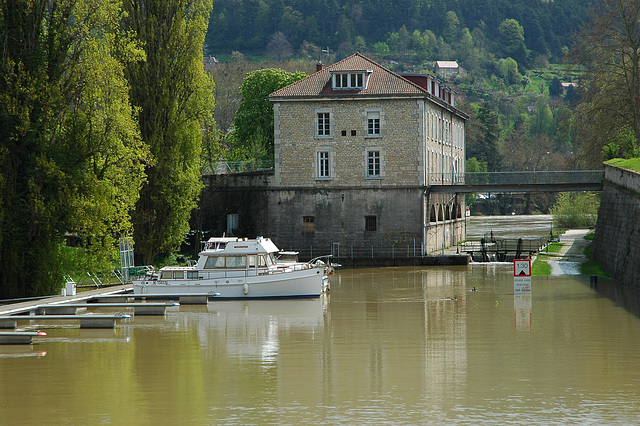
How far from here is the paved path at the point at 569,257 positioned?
44.0 m

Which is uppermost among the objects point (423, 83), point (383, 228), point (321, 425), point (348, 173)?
point (423, 83)

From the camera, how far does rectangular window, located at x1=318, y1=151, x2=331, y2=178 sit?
5297cm

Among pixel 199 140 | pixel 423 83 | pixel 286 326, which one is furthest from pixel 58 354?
pixel 423 83

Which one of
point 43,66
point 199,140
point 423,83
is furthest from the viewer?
point 423,83

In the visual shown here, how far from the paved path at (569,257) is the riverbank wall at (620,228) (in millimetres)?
1175

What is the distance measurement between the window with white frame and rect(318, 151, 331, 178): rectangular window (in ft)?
4.15

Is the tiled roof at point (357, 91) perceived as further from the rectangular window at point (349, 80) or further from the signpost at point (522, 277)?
the signpost at point (522, 277)

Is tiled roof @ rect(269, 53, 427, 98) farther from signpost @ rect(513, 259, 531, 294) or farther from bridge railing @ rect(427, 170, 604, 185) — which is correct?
signpost @ rect(513, 259, 531, 294)

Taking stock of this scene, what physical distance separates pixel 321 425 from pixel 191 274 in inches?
807

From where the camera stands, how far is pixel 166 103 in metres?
43.0

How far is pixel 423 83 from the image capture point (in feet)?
184

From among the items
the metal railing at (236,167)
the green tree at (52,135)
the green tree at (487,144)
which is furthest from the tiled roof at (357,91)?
the green tree at (487,144)

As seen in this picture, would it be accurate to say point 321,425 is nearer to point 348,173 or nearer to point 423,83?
point 348,173

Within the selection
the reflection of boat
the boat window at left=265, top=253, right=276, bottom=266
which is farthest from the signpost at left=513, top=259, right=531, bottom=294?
the boat window at left=265, top=253, right=276, bottom=266
